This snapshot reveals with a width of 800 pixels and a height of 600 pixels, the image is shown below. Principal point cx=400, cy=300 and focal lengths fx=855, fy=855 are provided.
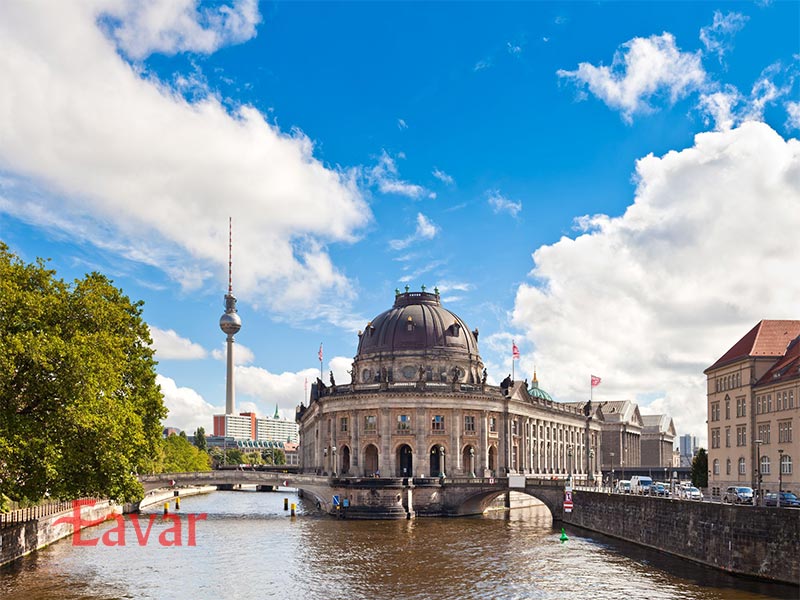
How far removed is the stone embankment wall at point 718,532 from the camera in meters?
46.9

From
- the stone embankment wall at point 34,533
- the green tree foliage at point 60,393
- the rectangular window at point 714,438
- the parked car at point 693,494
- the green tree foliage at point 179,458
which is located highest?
the green tree foliage at point 60,393

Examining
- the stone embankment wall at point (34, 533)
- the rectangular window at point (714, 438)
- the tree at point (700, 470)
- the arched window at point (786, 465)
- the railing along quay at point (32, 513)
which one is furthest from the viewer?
the tree at point (700, 470)

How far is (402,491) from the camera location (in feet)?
308

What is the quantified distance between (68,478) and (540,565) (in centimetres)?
3083

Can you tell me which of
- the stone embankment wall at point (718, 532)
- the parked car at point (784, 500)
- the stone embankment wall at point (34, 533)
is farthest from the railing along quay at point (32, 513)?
the parked car at point (784, 500)

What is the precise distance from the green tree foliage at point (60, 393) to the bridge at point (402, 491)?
39309 mm

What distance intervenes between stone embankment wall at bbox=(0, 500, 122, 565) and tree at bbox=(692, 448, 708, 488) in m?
80.9

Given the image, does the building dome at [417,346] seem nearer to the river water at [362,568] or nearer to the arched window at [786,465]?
the river water at [362,568]

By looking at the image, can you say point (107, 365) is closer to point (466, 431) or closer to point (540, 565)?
point (540, 565)

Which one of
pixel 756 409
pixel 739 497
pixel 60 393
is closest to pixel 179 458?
pixel 756 409

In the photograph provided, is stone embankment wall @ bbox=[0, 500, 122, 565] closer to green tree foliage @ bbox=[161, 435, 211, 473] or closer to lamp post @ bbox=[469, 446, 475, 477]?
lamp post @ bbox=[469, 446, 475, 477]

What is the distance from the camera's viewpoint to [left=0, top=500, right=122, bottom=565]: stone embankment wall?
2100 inches

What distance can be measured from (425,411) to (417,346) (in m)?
18.6

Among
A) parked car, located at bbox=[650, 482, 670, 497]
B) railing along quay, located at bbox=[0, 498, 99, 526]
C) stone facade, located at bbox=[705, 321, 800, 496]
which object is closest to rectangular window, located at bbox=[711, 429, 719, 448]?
stone facade, located at bbox=[705, 321, 800, 496]
